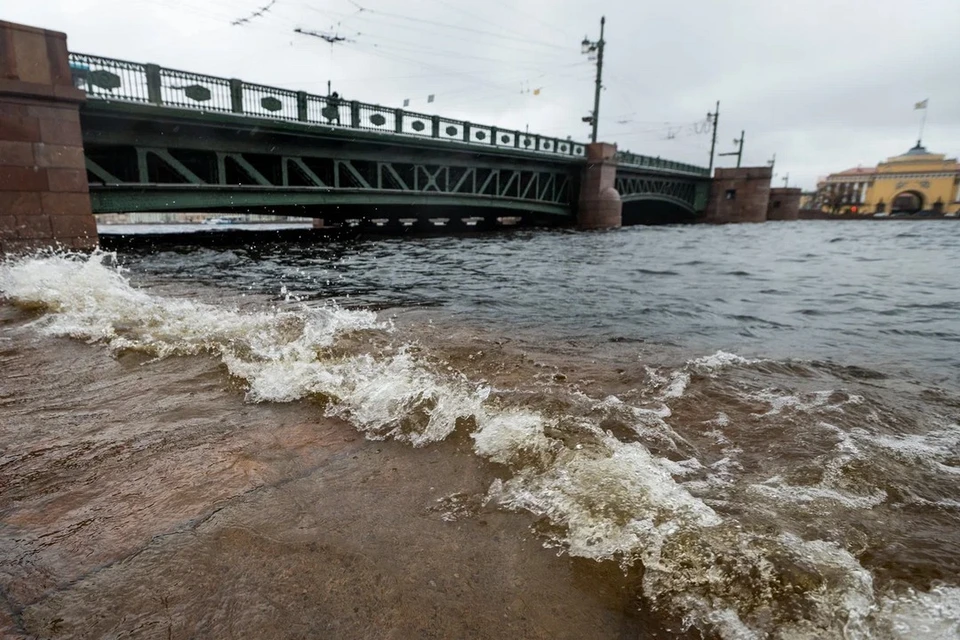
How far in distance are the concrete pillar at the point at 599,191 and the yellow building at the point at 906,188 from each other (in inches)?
2719

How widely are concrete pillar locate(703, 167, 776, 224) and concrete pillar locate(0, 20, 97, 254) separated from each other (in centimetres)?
5214

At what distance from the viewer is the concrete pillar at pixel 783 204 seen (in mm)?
57125

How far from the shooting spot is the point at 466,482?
2086mm

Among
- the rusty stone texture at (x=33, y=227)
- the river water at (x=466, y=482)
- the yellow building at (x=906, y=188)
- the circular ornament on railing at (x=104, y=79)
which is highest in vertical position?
the yellow building at (x=906, y=188)

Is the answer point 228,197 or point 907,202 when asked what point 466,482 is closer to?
point 228,197

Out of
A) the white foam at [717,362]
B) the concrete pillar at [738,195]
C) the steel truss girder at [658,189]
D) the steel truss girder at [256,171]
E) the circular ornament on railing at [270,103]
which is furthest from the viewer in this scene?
the concrete pillar at [738,195]

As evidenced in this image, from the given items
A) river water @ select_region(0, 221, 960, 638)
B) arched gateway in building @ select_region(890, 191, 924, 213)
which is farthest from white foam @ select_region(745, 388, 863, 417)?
arched gateway in building @ select_region(890, 191, 924, 213)

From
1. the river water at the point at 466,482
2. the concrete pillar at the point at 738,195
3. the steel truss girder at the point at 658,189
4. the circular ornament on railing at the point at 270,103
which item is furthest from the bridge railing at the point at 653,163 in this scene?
the river water at the point at 466,482

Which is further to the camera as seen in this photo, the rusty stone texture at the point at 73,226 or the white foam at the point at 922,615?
the rusty stone texture at the point at 73,226

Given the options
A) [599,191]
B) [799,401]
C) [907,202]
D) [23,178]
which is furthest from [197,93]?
[907,202]

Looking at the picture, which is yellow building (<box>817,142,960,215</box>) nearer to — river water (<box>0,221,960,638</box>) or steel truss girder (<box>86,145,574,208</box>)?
steel truss girder (<box>86,145,574,208</box>)

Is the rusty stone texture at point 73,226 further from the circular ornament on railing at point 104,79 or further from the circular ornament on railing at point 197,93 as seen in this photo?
the circular ornament on railing at point 197,93

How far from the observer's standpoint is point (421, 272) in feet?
35.6

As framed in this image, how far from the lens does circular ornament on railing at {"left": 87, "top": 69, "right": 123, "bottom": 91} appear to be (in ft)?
38.5
